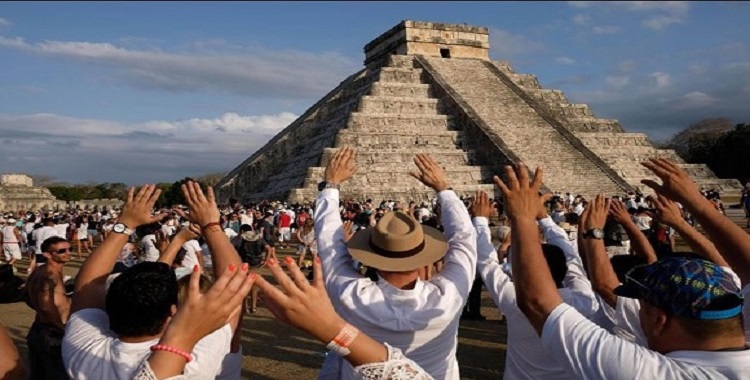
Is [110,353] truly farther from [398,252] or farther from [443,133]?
[443,133]

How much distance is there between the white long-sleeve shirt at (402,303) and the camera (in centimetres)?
272

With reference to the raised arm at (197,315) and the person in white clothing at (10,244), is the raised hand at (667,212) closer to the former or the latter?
the raised arm at (197,315)

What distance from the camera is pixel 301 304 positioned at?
5.83 ft

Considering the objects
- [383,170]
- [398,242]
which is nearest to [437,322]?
[398,242]

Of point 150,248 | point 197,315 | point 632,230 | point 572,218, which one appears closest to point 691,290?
point 197,315

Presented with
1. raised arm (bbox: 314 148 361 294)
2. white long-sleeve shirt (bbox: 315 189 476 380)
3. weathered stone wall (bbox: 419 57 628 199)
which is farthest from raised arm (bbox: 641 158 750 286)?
weathered stone wall (bbox: 419 57 628 199)

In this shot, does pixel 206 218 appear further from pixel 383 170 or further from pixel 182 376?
pixel 383 170

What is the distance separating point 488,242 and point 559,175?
23358mm

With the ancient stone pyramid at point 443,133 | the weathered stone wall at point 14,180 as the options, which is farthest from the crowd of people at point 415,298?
the weathered stone wall at point 14,180

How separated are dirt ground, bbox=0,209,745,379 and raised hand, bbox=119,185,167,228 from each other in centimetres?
371

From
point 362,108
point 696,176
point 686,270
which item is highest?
point 362,108

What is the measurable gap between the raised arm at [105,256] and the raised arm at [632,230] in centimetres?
258

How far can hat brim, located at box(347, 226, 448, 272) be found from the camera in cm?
273

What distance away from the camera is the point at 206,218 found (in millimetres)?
3094
